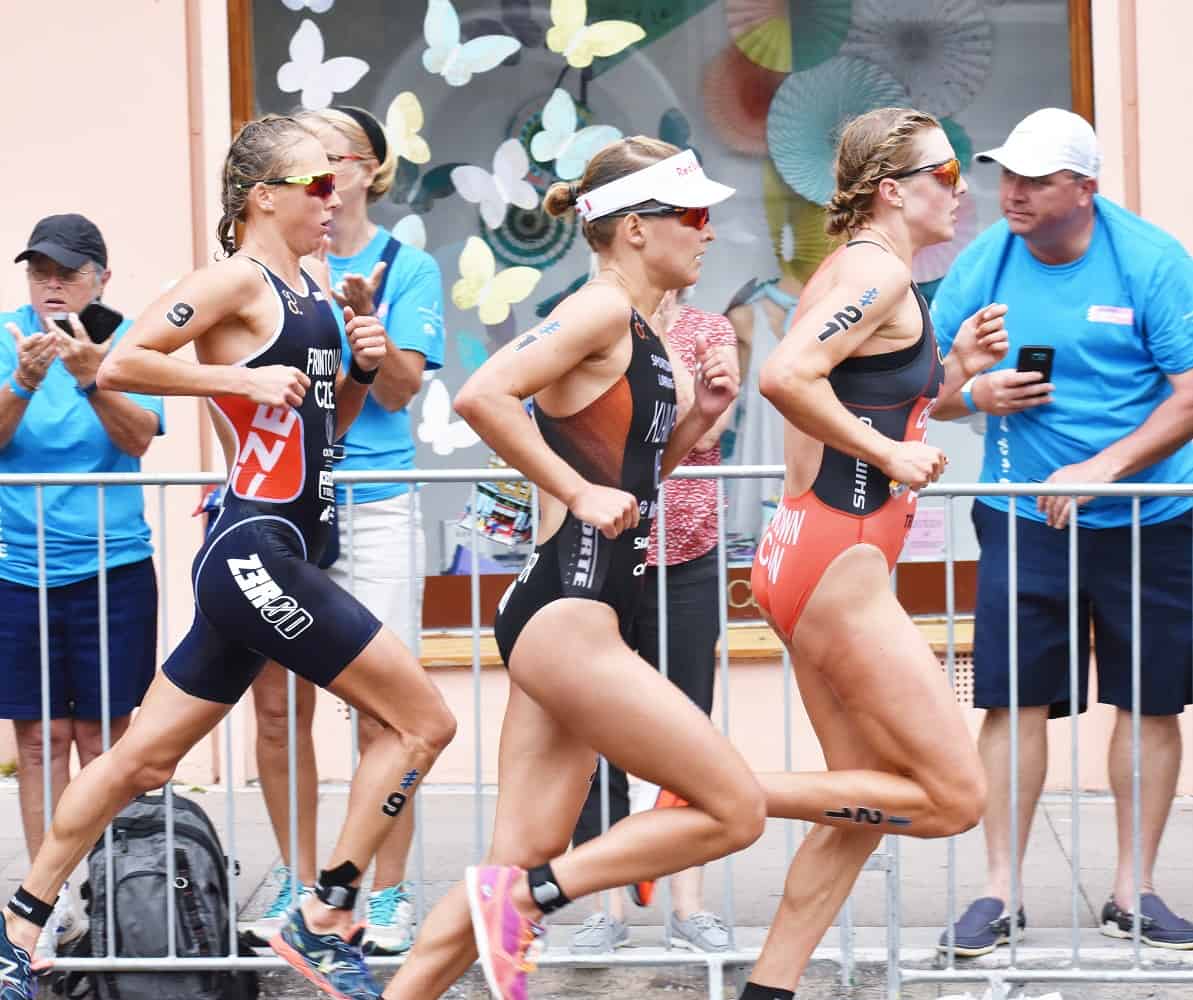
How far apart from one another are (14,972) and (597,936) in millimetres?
1613

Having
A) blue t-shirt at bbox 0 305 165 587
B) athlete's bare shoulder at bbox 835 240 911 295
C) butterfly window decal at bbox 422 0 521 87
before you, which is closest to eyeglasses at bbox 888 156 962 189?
athlete's bare shoulder at bbox 835 240 911 295

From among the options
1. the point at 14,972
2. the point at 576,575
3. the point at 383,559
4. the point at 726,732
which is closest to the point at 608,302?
the point at 576,575

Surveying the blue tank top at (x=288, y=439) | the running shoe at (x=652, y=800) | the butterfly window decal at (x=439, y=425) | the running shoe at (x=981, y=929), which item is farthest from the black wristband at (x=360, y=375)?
the butterfly window decal at (x=439, y=425)

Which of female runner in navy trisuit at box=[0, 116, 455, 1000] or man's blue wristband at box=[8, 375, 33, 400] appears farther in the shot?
man's blue wristband at box=[8, 375, 33, 400]

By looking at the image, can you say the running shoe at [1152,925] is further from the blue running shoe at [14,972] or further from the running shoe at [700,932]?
the blue running shoe at [14,972]

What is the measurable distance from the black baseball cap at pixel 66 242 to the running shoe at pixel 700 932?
2636 millimetres

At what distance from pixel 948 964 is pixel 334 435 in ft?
7.38

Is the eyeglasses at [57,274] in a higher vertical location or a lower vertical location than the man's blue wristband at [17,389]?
higher

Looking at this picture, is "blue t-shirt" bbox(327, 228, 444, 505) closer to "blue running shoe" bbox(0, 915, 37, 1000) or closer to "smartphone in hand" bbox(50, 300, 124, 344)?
"smartphone in hand" bbox(50, 300, 124, 344)

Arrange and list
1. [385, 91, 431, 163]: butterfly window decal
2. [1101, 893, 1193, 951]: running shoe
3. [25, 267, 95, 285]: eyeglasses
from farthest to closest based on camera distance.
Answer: [385, 91, 431, 163]: butterfly window decal → [25, 267, 95, 285]: eyeglasses → [1101, 893, 1193, 951]: running shoe

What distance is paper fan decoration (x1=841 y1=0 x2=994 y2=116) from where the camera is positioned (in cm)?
787

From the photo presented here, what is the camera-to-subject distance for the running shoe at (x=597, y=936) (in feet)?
18.4

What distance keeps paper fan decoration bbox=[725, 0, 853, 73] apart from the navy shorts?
148 inches

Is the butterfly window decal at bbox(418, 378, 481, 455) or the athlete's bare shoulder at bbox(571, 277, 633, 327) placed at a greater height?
Result: the athlete's bare shoulder at bbox(571, 277, 633, 327)
